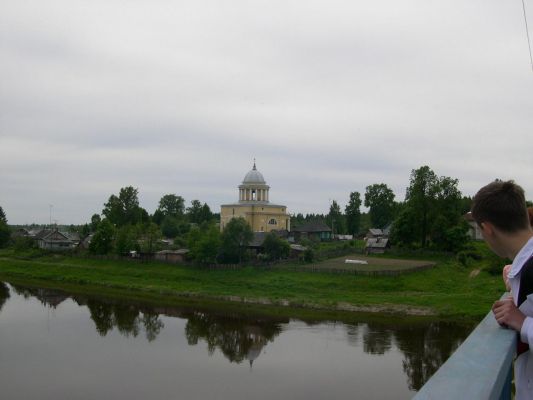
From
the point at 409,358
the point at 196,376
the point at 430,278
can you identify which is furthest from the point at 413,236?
the point at 196,376

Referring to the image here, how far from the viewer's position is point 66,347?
24500mm

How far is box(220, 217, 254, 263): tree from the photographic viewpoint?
47.0 m

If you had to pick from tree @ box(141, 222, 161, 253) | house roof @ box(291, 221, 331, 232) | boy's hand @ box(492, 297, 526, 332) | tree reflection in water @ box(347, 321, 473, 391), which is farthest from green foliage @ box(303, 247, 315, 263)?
boy's hand @ box(492, 297, 526, 332)

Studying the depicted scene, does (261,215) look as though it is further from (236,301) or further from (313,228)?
(236,301)

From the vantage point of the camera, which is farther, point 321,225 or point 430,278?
point 321,225

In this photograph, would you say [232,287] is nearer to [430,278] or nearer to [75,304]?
[75,304]

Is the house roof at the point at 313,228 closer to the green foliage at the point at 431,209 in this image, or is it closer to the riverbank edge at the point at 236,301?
the green foliage at the point at 431,209

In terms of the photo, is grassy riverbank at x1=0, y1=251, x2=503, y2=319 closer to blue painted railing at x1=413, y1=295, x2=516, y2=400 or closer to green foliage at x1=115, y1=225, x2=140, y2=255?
green foliage at x1=115, y1=225, x2=140, y2=255

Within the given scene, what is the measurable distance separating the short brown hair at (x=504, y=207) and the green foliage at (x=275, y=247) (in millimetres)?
45513

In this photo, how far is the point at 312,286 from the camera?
1526 inches

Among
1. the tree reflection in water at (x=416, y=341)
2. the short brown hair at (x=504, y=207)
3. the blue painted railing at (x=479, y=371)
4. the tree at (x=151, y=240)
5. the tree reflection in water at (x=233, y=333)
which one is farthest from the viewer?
the tree at (x=151, y=240)

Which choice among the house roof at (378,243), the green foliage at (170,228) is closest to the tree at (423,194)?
the house roof at (378,243)

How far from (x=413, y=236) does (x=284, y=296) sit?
18373 millimetres

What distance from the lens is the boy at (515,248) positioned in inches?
79.7
